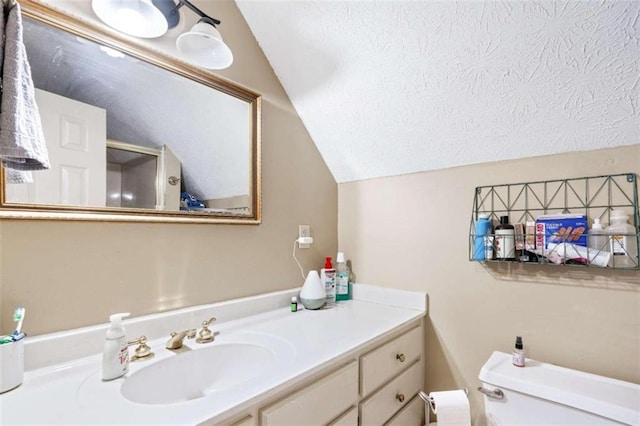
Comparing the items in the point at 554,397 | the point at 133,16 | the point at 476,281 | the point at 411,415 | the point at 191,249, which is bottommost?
the point at 411,415

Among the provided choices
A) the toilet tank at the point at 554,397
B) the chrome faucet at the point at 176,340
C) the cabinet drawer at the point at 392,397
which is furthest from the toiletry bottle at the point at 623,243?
the chrome faucet at the point at 176,340

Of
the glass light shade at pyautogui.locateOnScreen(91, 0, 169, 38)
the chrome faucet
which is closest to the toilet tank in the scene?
the chrome faucet

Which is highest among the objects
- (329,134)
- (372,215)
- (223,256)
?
(329,134)

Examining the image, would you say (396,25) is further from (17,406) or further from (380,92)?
(17,406)

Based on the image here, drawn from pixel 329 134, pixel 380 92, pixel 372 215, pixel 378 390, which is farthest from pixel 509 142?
pixel 378 390

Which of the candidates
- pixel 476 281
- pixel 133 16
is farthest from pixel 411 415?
pixel 133 16

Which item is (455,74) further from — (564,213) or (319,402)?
(319,402)

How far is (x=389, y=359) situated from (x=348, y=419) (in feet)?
0.89

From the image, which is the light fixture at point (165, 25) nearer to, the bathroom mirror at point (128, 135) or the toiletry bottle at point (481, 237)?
the bathroom mirror at point (128, 135)

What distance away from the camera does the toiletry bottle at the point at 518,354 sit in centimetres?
107

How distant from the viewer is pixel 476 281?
126 cm

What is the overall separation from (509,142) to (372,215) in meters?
0.68

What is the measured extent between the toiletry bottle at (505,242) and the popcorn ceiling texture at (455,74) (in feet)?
0.98

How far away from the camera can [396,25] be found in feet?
3.48
